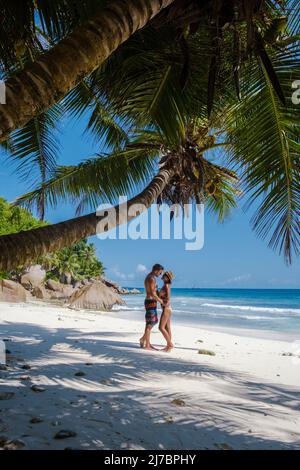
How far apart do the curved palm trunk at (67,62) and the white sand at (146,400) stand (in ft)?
6.28

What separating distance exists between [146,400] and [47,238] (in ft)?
5.48

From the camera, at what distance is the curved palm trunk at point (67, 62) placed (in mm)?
2002

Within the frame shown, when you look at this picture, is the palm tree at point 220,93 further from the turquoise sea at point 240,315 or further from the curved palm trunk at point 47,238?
the turquoise sea at point 240,315

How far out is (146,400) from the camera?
3.31 metres

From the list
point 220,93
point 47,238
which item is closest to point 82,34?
point 47,238

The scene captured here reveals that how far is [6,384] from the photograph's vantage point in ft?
11.4

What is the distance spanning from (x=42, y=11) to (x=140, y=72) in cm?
124

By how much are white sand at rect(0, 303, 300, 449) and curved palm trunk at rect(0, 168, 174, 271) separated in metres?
1.13

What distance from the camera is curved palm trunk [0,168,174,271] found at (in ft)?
9.25

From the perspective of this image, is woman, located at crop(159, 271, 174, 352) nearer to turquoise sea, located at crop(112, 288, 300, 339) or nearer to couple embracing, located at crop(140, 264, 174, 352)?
couple embracing, located at crop(140, 264, 174, 352)

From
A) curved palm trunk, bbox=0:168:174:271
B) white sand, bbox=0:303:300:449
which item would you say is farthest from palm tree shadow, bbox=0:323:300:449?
curved palm trunk, bbox=0:168:174:271

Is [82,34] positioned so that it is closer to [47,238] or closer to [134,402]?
[47,238]
